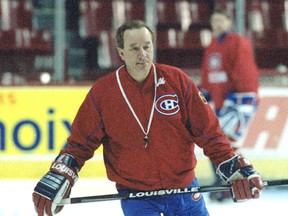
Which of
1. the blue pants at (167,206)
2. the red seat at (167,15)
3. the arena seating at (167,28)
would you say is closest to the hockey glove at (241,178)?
the blue pants at (167,206)

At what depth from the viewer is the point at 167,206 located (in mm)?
2395

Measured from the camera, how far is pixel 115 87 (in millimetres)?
2385

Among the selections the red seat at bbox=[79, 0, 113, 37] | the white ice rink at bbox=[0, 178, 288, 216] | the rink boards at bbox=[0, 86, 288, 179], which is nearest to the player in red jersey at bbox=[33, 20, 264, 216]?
the white ice rink at bbox=[0, 178, 288, 216]

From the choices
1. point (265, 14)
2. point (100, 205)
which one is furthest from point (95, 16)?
point (100, 205)

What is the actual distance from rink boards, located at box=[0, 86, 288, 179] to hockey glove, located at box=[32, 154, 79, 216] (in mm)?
2791

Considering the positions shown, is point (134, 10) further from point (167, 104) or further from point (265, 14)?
point (167, 104)

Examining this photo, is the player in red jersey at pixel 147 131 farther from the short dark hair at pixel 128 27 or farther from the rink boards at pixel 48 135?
the rink boards at pixel 48 135

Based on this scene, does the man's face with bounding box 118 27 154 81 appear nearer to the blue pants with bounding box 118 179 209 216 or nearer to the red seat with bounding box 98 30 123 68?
the blue pants with bounding box 118 179 209 216

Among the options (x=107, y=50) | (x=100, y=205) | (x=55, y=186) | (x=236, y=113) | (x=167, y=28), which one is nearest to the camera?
(x=55, y=186)

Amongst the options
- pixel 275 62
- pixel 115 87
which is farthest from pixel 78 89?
pixel 115 87

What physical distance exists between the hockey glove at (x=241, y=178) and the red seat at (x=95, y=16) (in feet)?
14.4

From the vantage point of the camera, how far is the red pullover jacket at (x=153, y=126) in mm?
2359

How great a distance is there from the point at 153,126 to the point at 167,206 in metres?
0.27

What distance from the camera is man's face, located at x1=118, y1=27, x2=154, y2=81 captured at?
7.66ft
